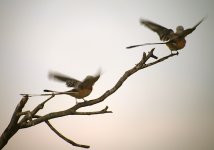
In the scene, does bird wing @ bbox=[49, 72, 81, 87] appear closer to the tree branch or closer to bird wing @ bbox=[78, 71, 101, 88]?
bird wing @ bbox=[78, 71, 101, 88]

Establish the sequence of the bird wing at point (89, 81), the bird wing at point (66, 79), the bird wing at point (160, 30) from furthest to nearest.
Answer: the bird wing at point (160, 30), the bird wing at point (66, 79), the bird wing at point (89, 81)

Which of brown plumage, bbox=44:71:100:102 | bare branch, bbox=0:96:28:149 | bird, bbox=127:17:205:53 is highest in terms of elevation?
bird, bbox=127:17:205:53

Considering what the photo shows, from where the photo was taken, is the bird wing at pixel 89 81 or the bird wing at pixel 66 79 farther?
the bird wing at pixel 66 79

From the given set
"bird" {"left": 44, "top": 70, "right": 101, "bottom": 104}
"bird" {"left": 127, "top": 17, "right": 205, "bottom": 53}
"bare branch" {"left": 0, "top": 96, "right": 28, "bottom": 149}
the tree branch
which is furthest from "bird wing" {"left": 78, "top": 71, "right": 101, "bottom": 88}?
"bird" {"left": 127, "top": 17, "right": 205, "bottom": 53}

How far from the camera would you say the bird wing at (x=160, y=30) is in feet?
9.07

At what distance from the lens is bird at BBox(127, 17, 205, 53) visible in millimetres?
2308

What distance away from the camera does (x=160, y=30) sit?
2902mm

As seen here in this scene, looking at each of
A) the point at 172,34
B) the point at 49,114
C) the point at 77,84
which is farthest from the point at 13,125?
the point at 172,34

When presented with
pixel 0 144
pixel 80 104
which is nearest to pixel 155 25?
pixel 80 104

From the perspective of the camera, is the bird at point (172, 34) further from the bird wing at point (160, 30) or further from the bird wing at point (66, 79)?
the bird wing at point (66, 79)

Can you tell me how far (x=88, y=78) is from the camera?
6.63ft

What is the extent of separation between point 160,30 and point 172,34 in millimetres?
294

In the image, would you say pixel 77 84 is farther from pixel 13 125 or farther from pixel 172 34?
pixel 172 34

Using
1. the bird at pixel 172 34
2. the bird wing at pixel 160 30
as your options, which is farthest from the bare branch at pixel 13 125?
the bird wing at pixel 160 30
